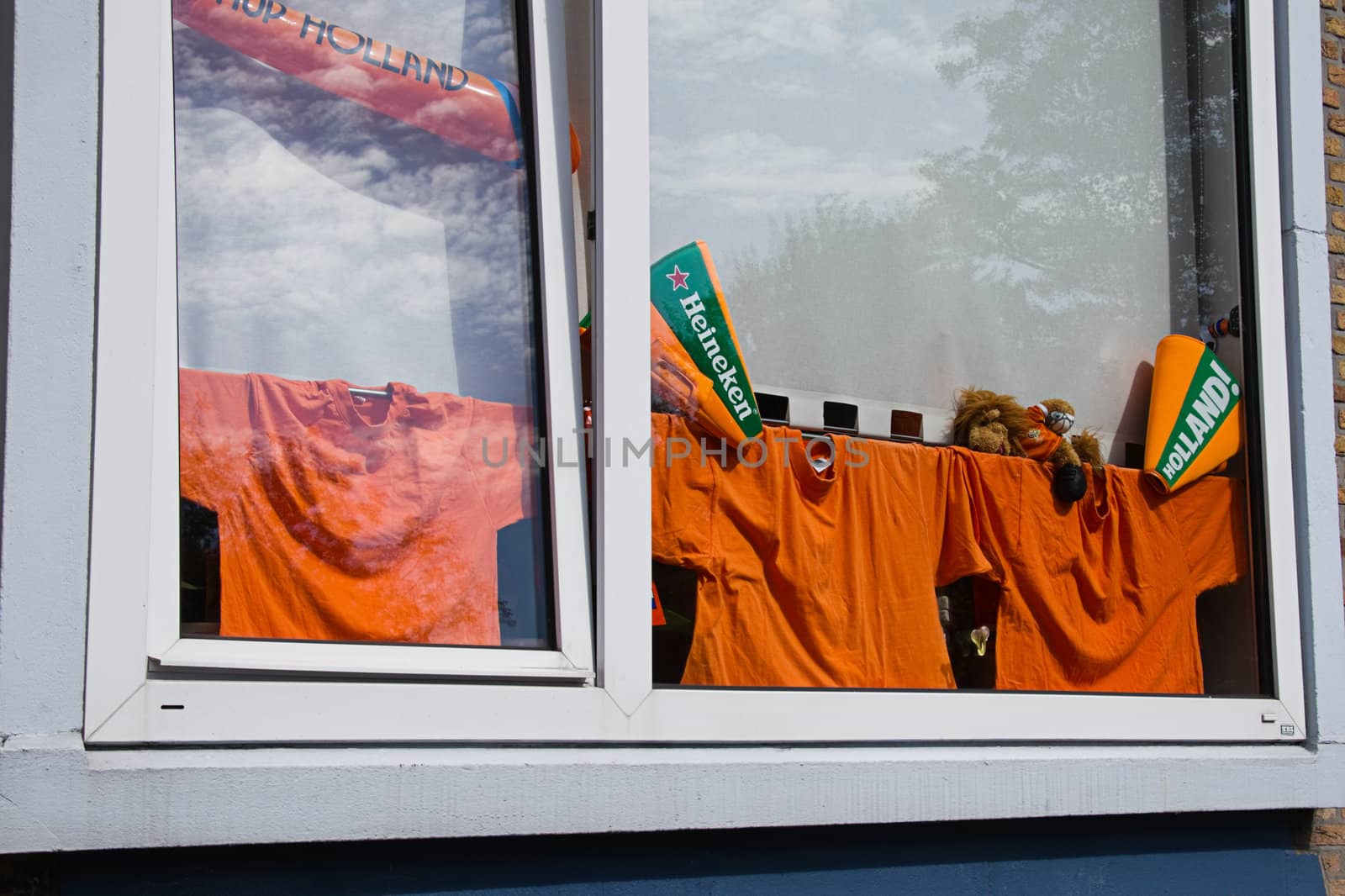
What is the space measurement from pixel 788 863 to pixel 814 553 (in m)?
0.76

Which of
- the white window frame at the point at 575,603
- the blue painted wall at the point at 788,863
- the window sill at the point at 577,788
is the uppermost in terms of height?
the white window frame at the point at 575,603

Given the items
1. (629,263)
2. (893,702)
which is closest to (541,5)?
(629,263)

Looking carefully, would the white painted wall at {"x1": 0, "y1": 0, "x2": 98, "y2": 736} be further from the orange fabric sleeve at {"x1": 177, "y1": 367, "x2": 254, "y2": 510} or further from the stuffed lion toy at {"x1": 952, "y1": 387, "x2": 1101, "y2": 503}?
the stuffed lion toy at {"x1": 952, "y1": 387, "x2": 1101, "y2": 503}

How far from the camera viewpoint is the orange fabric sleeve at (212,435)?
2312mm

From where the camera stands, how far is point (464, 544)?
2592 mm

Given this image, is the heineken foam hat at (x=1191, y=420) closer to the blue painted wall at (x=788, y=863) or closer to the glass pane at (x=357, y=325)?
the blue painted wall at (x=788, y=863)

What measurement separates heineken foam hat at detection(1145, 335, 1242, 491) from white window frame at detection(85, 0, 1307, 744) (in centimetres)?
10

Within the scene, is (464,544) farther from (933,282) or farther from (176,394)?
(933,282)

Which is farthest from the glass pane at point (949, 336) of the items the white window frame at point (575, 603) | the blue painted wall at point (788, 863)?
the blue painted wall at point (788, 863)

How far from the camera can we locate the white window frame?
215 centimetres

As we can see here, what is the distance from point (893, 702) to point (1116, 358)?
1489mm

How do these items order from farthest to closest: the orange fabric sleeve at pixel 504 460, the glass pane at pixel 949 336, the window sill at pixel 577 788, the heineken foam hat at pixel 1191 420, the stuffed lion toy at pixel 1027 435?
the heineken foam hat at pixel 1191 420, the stuffed lion toy at pixel 1027 435, the glass pane at pixel 949 336, the orange fabric sleeve at pixel 504 460, the window sill at pixel 577 788

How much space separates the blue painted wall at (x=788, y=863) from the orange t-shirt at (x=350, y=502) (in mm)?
419

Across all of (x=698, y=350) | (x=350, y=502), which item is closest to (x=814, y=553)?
(x=698, y=350)
